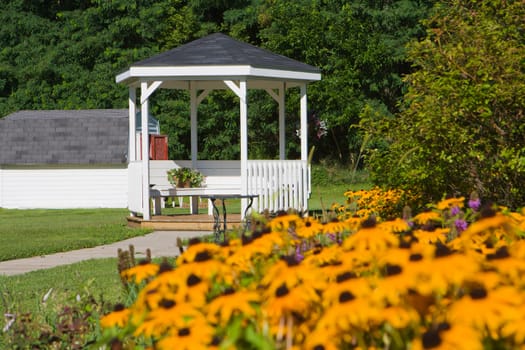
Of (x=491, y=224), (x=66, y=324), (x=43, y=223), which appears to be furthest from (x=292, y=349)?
(x=43, y=223)

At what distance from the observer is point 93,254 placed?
1082 centimetres

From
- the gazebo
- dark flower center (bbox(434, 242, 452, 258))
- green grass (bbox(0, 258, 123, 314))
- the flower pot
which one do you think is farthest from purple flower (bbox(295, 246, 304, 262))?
the flower pot

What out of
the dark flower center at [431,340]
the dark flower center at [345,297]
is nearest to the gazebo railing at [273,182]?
the dark flower center at [345,297]

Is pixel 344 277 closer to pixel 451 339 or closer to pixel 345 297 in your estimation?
pixel 345 297

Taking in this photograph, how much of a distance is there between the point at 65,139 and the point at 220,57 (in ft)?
40.7

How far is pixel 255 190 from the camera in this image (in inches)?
558

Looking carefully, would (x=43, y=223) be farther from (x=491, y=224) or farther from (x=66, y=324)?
(x=491, y=224)

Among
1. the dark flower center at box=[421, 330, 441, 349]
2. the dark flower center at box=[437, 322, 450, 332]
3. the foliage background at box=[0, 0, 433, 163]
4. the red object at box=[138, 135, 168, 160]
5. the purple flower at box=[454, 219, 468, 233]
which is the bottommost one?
the dark flower center at box=[421, 330, 441, 349]

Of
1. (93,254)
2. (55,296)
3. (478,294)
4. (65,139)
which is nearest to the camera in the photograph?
(478,294)

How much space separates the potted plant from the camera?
16078 millimetres

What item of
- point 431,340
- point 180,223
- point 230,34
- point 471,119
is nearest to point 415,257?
point 431,340

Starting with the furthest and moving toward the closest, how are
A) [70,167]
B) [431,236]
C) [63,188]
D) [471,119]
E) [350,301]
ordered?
[70,167] → [63,188] → [471,119] → [431,236] → [350,301]

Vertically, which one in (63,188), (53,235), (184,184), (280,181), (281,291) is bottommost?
(53,235)

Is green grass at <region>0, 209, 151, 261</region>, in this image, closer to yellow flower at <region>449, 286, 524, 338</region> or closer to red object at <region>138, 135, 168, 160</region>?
red object at <region>138, 135, 168, 160</region>
